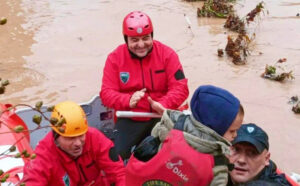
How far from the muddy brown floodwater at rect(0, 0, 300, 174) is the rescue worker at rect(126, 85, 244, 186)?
9.11 ft

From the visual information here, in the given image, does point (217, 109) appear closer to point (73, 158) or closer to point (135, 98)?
point (73, 158)

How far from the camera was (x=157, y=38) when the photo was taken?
856 centimetres

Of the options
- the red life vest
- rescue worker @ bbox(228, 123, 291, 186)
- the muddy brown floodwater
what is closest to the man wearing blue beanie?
the red life vest

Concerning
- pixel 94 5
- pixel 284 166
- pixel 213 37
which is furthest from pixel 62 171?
pixel 94 5

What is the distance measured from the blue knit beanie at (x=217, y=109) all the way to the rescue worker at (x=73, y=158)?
3.59 ft

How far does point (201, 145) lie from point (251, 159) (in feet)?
2.39

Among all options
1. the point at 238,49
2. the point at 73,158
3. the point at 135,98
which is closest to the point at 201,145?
the point at 73,158

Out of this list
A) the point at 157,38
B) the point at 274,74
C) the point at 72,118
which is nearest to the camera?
the point at 72,118

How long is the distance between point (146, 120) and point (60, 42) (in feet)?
15.9

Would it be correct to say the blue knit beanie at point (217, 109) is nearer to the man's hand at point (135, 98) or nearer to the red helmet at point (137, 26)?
the man's hand at point (135, 98)

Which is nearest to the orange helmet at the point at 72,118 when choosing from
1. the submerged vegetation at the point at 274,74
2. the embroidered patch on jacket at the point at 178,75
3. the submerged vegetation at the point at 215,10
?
the embroidered patch on jacket at the point at 178,75

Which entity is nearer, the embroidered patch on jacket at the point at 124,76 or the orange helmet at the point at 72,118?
the orange helmet at the point at 72,118

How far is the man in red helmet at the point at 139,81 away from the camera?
387cm

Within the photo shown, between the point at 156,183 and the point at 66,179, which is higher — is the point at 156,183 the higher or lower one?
the higher one
